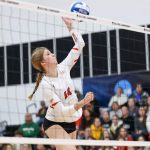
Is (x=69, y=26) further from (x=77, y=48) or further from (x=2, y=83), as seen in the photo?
(x=2, y=83)

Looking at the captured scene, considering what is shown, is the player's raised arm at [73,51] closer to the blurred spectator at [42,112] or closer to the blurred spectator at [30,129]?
the blurred spectator at [30,129]

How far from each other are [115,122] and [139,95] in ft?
3.11

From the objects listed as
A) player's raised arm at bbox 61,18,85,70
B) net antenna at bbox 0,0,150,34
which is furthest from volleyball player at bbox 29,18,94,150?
net antenna at bbox 0,0,150,34

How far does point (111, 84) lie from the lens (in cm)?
1411

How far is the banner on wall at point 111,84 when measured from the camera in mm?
13758

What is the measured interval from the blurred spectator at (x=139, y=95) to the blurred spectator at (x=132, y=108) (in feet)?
0.50

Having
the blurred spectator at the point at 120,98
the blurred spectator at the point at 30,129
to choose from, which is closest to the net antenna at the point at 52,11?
the blurred spectator at the point at 120,98

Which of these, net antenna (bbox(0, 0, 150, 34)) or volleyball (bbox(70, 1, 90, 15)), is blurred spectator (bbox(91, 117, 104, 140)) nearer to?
net antenna (bbox(0, 0, 150, 34))

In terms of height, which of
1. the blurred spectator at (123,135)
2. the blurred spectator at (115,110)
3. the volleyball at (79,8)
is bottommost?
the blurred spectator at (123,135)

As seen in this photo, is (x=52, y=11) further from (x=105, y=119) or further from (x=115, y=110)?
(x=105, y=119)

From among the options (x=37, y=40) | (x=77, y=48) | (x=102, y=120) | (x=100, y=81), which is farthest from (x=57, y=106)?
(x=37, y=40)

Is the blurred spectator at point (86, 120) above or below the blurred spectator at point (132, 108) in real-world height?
below

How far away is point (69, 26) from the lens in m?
8.43

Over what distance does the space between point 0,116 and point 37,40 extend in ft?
7.20
